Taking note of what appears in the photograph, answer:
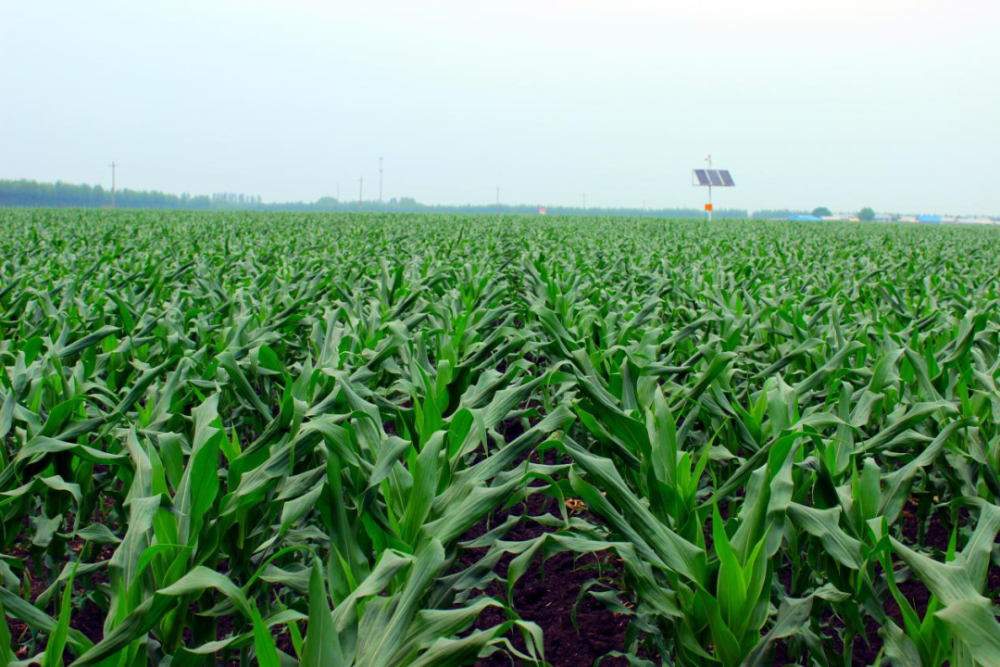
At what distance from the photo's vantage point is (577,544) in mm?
1521

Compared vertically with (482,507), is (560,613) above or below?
below

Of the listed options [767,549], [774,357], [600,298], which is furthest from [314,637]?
[600,298]

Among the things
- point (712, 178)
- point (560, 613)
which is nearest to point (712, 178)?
point (712, 178)

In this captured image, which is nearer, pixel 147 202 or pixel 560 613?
pixel 560 613

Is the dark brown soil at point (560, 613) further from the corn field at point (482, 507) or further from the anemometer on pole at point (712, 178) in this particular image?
the anemometer on pole at point (712, 178)

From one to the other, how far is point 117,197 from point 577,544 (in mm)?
118142

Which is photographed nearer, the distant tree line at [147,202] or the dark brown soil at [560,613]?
the dark brown soil at [560,613]

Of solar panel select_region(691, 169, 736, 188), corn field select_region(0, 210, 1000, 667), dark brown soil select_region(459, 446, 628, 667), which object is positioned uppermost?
solar panel select_region(691, 169, 736, 188)

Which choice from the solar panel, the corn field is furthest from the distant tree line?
the corn field

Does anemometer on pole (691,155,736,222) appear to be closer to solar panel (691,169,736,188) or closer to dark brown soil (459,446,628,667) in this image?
solar panel (691,169,736,188)

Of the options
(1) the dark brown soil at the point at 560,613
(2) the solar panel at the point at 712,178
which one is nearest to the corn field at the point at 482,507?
(1) the dark brown soil at the point at 560,613

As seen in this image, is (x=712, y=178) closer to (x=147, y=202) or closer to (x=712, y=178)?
(x=712, y=178)

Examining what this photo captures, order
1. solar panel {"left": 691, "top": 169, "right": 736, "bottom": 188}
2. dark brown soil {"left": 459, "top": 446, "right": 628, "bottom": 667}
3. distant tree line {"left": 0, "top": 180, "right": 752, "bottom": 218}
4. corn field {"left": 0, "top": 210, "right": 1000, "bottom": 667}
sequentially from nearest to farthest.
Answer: corn field {"left": 0, "top": 210, "right": 1000, "bottom": 667}, dark brown soil {"left": 459, "top": 446, "right": 628, "bottom": 667}, solar panel {"left": 691, "top": 169, "right": 736, "bottom": 188}, distant tree line {"left": 0, "top": 180, "right": 752, "bottom": 218}

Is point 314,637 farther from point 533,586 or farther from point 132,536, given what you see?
point 533,586
